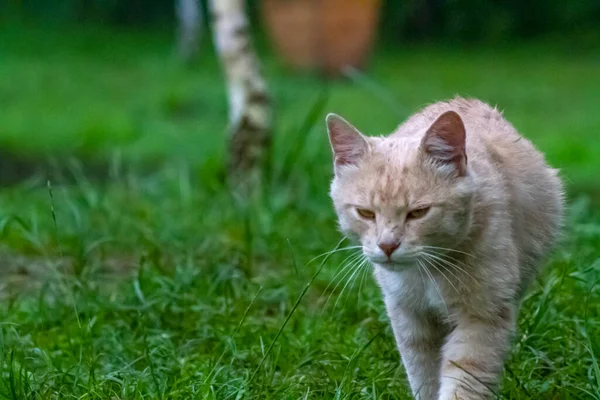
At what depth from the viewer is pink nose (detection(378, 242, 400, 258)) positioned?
110 inches

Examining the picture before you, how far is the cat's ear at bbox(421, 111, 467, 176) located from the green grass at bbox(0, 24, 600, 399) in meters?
0.58

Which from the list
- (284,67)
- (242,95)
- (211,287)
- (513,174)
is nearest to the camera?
(513,174)

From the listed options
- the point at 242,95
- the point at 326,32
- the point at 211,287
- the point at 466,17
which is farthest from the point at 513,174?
Result: the point at 466,17

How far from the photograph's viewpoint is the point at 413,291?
3.01 meters

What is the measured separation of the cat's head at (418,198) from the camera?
111 inches

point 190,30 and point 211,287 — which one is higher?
point 211,287

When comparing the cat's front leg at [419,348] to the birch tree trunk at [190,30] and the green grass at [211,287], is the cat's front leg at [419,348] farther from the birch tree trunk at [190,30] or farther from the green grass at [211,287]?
the birch tree trunk at [190,30]

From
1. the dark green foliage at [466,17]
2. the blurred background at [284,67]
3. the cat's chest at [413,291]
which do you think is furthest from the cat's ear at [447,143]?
the dark green foliage at [466,17]

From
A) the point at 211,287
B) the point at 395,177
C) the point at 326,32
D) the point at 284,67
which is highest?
the point at 395,177

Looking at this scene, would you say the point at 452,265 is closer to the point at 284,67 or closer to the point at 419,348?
the point at 419,348

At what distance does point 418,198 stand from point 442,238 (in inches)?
4.9

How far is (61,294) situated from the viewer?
4086 mm

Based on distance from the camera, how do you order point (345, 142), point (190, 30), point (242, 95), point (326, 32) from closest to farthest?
point (345, 142) < point (242, 95) < point (326, 32) < point (190, 30)

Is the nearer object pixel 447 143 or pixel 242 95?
pixel 447 143
